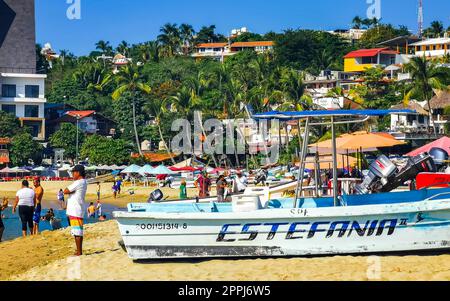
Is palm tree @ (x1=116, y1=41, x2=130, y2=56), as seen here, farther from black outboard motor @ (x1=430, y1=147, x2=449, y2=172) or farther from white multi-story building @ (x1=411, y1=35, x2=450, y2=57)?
black outboard motor @ (x1=430, y1=147, x2=449, y2=172)

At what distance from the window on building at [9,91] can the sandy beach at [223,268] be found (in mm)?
68041

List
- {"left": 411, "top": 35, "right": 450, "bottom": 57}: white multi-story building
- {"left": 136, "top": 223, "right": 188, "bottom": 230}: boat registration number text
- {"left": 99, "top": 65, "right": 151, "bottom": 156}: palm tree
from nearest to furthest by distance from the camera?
{"left": 136, "top": 223, "right": 188, "bottom": 230}: boat registration number text
{"left": 99, "top": 65, "right": 151, "bottom": 156}: palm tree
{"left": 411, "top": 35, "right": 450, "bottom": 57}: white multi-story building

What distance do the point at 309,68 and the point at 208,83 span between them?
22.3m

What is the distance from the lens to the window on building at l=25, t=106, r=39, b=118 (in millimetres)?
81375

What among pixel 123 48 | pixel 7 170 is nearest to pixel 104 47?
pixel 123 48

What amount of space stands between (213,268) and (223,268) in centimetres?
18

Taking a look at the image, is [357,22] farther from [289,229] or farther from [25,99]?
[289,229]

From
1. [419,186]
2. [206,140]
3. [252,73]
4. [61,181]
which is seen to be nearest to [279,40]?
[252,73]

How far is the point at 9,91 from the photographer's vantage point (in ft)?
269

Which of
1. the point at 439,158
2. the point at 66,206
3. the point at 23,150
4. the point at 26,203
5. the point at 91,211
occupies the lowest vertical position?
the point at 91,211

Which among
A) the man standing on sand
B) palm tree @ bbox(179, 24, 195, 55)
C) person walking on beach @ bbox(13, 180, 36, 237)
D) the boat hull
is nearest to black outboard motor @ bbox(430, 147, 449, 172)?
the boat hull

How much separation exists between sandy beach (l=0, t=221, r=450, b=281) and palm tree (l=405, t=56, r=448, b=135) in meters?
44.5
